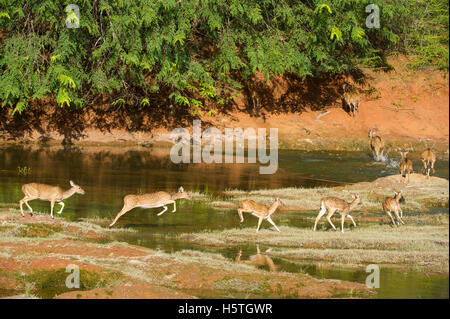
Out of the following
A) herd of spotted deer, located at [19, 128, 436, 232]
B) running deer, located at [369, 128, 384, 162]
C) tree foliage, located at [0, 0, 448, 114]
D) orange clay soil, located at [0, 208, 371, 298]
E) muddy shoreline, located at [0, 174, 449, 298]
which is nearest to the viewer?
orange clay soil, located at [0, 208, 371, 298]

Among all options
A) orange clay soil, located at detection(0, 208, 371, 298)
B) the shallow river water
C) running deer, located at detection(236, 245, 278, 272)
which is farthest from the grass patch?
running deer, located at detection(236, 245, 278, 272)

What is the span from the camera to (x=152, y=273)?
1282 cm

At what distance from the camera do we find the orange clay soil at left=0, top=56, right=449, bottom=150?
3422 cm

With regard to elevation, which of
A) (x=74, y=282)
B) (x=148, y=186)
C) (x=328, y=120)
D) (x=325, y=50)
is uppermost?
(x=325, y=50)

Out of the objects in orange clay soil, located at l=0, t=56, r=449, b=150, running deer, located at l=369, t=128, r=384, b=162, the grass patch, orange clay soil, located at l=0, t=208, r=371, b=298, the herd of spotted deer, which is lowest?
orange clay soil, located at l=0, t=208, r=371, b=298

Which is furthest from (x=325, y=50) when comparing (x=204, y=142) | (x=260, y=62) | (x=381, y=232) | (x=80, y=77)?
(x=381, y=232)

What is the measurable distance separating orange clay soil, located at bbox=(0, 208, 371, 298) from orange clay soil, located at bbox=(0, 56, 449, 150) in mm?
19745

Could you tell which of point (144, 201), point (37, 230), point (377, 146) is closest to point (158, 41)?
point (377, 146)

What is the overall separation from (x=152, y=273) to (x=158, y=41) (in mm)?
15364

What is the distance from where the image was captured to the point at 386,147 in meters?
33.3

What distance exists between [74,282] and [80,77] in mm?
17292

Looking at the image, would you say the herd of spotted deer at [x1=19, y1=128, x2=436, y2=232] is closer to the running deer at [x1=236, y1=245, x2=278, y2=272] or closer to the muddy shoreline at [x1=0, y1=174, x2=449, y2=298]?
the muddy shoreline at [x1=0, y1=174, x2=449, y2=298]

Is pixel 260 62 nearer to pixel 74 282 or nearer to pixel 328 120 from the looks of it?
pixel 328 120

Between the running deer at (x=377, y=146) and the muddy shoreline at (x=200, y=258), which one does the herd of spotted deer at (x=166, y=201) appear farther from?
the running deer at (x=377, y=146)
